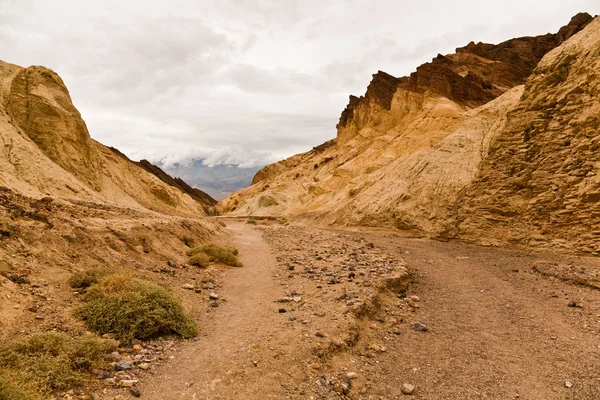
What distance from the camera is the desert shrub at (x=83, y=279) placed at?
8618 mm

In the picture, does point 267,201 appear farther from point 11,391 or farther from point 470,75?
point 11,391

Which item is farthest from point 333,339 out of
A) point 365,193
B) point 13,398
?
point 365,193

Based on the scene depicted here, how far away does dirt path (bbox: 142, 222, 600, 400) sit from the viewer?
5902 millimetres

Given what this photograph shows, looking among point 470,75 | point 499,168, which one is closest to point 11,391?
point 499,168

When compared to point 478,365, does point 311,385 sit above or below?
above

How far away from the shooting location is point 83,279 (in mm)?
8688

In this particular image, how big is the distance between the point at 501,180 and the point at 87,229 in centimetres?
2182

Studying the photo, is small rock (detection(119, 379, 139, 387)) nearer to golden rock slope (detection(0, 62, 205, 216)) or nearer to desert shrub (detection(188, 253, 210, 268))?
desert shrub (detection(188, 253, 210, 268))

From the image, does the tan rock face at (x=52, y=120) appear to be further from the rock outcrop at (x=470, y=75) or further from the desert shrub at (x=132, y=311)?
the rock outcrop at (x=470, y=75)

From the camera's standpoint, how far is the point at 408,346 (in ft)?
25.4

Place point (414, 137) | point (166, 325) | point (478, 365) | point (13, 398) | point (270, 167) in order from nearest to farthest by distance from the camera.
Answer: point (13, 398) → point (478, 365) → point (166, 325) → point (414, 137) → point (270, 167)

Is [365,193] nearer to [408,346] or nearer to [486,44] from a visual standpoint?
[408,346]

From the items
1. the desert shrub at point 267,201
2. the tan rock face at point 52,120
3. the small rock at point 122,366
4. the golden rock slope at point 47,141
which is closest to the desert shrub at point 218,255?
the small rock at point 122,366

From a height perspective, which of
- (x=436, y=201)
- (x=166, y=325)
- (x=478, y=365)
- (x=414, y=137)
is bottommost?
(x=478, y=365)
